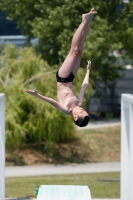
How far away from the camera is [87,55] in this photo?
20.5m

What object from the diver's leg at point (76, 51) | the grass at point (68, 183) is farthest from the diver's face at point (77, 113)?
the grass at point (68, 183)

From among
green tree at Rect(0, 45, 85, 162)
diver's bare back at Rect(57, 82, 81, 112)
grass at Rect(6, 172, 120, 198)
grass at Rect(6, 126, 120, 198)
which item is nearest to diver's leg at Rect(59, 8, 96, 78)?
diver's bare back at Rect(57, 82, 81, 112)

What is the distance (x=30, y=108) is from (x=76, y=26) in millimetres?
4751

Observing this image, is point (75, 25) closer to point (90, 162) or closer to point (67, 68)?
point (90, 162)

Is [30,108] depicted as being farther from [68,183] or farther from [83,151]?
[68,183]

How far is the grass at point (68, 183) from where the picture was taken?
45.1 ft

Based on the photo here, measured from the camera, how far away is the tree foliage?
20.8m

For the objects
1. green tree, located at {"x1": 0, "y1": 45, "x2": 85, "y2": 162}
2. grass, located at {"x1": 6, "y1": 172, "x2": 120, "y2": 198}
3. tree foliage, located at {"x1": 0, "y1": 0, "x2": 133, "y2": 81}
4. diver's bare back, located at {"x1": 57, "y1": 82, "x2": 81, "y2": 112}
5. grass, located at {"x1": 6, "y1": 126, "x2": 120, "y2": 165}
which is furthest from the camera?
tree foliage, located at {"x1": 0, "y1": 0, "x2": 133, "y2": 81}

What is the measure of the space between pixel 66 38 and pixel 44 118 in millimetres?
4005

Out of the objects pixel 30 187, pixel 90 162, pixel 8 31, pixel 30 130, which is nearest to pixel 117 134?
pixel 90 162

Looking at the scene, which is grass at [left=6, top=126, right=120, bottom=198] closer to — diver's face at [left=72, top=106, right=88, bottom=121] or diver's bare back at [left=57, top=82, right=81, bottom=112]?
diver's bare back at [left=57, top=82, right=81, bottom=112]

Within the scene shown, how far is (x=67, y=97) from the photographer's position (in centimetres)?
778

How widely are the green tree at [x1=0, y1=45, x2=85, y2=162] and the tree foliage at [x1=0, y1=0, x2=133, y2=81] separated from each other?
228cm

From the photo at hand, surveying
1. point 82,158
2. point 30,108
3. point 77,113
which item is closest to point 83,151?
point 82,158
